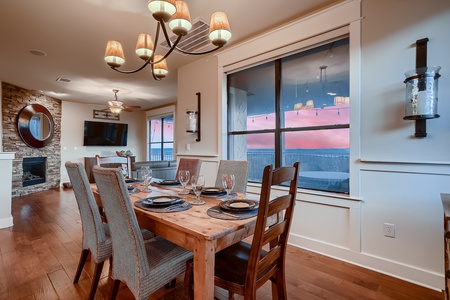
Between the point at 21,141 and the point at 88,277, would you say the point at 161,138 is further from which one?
the point at 88,277

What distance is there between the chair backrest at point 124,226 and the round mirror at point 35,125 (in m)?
5.85

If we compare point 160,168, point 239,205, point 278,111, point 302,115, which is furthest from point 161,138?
point 239,205

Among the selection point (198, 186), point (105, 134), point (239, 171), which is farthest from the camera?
point (105, 134)

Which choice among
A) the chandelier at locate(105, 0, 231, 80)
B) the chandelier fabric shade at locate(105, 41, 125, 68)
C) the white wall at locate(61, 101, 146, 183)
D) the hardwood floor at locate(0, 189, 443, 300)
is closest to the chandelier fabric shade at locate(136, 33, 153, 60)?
the chandelier at locate(105, 0, 231, 80)

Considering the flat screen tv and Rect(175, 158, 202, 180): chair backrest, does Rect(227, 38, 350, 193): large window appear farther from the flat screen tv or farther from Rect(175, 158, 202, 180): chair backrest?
the flat screen tv

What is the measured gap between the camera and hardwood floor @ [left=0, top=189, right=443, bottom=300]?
1729 mm

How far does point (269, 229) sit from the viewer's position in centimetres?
120

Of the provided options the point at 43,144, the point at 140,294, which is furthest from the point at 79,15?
the point at 43,144

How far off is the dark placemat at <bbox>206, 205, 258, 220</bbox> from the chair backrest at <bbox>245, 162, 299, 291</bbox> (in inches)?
5.5

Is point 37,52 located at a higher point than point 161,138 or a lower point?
higher

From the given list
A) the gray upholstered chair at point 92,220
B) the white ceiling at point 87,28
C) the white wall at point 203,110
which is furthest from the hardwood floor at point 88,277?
the white ceiling at point 87,28

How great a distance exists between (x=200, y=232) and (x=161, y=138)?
282 inches

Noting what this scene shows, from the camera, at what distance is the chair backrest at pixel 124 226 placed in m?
1.14

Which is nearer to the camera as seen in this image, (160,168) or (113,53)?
(113,53)
